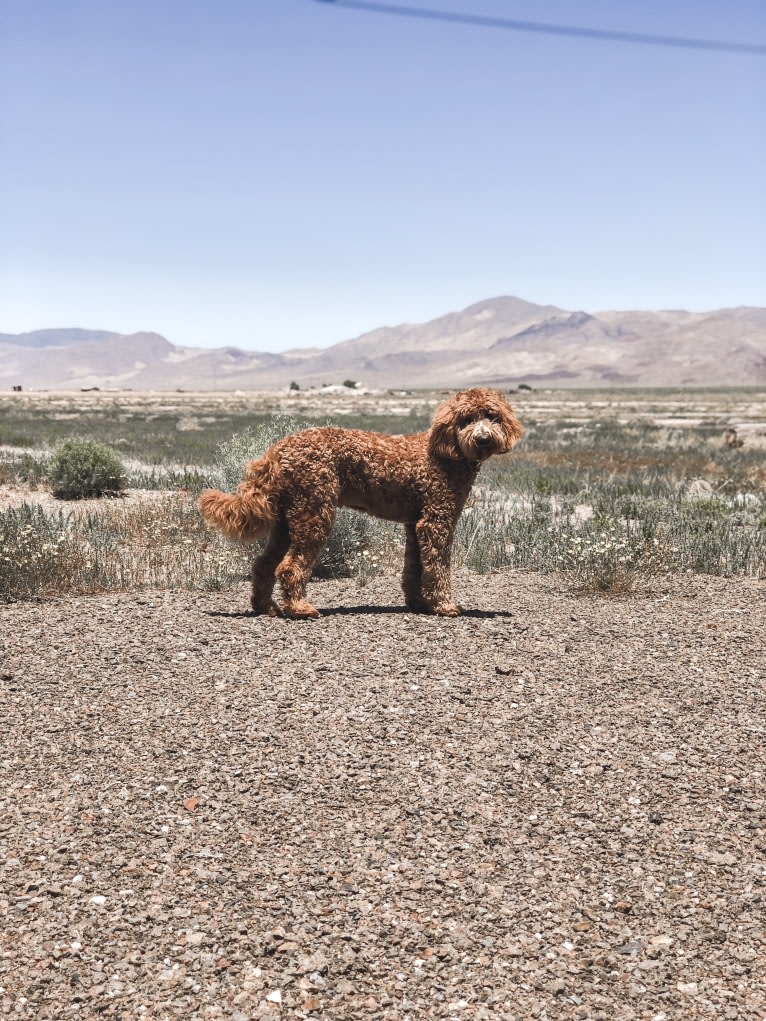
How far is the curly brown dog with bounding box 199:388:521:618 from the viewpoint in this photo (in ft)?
23.7

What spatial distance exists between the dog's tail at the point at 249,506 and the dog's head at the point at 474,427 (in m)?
1.27

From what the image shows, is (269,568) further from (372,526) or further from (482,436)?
(372,526)

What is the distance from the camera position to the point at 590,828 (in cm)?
453

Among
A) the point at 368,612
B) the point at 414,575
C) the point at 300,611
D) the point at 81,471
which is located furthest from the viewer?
the point at 81,471

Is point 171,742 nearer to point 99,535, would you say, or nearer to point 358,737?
point 358,737

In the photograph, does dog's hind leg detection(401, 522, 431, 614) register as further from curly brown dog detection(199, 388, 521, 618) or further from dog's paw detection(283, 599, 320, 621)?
dog's paw detection(283, 599, 320, 621)

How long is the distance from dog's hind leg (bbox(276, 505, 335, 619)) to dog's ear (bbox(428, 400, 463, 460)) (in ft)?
3.01

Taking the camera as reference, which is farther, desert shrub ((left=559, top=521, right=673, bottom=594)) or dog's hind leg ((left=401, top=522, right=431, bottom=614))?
desert shrub ((left=559, top=521, right=673, bottom=594))

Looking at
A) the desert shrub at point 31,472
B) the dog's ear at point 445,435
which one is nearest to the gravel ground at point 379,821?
the dog's ear at point 445,435

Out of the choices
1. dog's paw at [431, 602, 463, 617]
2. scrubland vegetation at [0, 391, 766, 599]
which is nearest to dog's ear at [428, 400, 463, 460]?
dog's paw at [431, 602, 463, 617]

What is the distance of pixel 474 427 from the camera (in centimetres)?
716

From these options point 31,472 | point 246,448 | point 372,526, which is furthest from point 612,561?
point 31,472

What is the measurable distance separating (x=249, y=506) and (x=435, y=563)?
1.47m

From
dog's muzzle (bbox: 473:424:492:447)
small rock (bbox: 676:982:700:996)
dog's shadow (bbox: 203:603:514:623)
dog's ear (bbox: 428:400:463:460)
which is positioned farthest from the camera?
dog's shadow (bbox: 203:603:514:623)
